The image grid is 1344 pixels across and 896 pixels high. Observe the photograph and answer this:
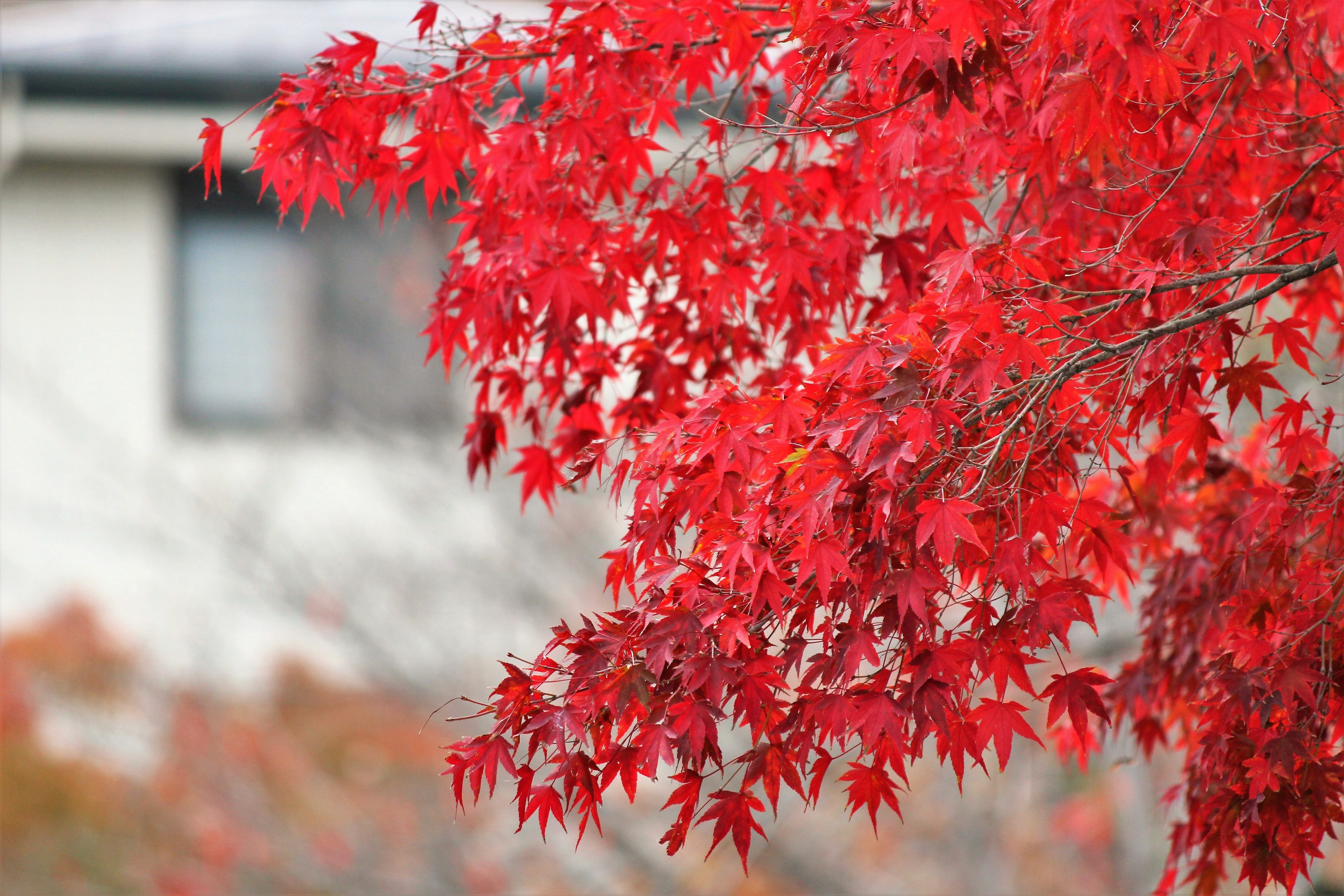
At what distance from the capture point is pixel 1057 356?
6.33ft

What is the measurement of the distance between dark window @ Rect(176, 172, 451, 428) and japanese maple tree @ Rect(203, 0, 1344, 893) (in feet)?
13.5

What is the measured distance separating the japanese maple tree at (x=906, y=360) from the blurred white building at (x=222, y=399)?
3.71 metres

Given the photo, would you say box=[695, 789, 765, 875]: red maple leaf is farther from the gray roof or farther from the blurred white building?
the gray roof

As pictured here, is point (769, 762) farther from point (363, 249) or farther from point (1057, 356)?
point (363, 249)

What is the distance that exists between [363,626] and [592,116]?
4408 mm

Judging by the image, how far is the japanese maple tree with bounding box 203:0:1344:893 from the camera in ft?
6.06

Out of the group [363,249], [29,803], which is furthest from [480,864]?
[363,249]

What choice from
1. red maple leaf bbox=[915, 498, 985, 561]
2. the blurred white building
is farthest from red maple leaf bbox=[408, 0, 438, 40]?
the blurred white building

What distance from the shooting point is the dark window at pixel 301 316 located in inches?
278

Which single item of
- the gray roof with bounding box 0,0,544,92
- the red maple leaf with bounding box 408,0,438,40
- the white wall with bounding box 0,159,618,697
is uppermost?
the gray roof with bounding box 0,0,544,92

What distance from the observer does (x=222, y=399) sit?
8711mm

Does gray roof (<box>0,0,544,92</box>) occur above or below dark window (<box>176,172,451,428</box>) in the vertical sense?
above

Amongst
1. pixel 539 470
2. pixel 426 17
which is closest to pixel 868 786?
pixel 539 470

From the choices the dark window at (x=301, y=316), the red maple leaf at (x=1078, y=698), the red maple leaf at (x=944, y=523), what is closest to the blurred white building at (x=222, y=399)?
the dark window at (x=301, y=316)
